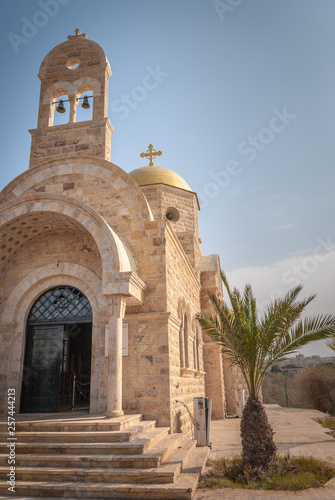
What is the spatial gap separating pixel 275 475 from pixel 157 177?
1044cm

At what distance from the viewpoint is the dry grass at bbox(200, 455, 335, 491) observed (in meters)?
4.35

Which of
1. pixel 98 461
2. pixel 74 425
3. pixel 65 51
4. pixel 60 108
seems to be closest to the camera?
pixel 98 461

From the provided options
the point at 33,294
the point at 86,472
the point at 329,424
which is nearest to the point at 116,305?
the point at 86,472

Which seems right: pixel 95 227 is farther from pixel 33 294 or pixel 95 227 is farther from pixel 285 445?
pixel 285 445

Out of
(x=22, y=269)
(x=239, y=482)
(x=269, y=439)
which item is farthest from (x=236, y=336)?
(x=22, y=269)

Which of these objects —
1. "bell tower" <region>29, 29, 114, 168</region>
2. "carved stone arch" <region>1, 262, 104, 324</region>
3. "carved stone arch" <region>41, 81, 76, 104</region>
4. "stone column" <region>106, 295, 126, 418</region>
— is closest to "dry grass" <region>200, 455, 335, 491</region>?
"stone column" <region>106, 295, 126, 418</region>

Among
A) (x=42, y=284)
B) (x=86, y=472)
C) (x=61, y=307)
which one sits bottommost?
(x=86, y=472)

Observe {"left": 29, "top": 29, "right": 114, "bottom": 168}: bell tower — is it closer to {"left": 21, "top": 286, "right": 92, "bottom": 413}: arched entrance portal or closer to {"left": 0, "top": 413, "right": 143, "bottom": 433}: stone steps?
{"left": 21, "top": 286, "right": 92, "bottom": 413}: arched entrance portal

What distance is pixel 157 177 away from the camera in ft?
43.4

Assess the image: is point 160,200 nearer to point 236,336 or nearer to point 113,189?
point 113,189

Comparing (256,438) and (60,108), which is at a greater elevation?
(60,108)

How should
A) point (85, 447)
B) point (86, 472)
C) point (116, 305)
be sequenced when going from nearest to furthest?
point (86, 472) < point (85, 447) < point (116, 305)

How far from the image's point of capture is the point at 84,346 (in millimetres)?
11898

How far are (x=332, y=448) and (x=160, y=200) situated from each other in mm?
9022
